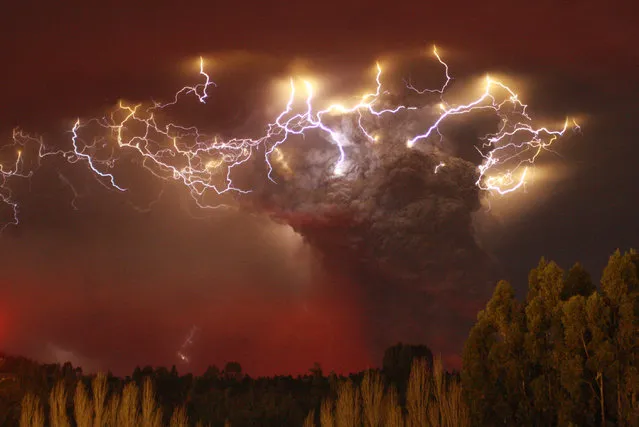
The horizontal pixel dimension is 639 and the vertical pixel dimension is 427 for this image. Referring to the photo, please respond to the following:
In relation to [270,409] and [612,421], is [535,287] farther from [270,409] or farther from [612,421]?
[270,409]

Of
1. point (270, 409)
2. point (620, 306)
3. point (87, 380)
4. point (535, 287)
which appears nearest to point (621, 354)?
point (620, 306)

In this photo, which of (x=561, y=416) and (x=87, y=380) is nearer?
(x=561, y=416)

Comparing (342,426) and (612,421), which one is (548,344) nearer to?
(612,421)

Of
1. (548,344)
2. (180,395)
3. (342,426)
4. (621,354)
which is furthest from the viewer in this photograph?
(180,395)

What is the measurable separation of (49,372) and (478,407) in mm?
10739

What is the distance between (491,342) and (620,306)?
1.94m

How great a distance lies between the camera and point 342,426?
12383 millimetres

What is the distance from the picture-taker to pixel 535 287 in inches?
440

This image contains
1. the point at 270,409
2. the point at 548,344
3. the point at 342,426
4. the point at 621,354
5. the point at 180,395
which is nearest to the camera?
the point at 621,354

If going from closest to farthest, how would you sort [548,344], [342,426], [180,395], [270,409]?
[548,344]
[342,426]
[270,409]
[180,395]

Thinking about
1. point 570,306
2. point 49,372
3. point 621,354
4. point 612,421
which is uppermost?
point 49,372

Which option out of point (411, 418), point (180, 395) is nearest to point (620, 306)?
point (411, 418)

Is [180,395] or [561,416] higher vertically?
[180,395]

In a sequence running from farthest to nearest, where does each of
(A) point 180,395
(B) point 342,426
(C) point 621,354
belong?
(A) point 180,395, (B) point 342,426, (C) point 621,354
